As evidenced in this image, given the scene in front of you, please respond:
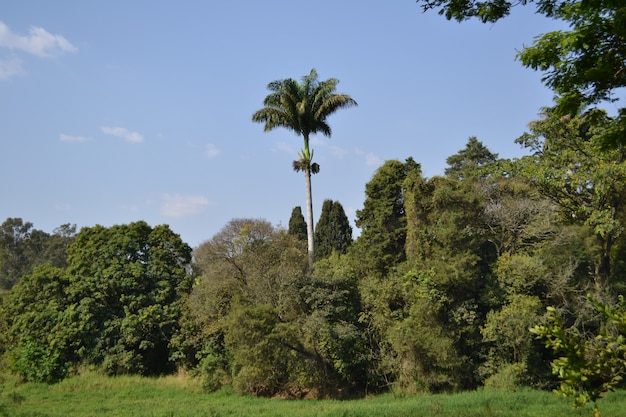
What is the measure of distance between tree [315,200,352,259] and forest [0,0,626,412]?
13639 mm

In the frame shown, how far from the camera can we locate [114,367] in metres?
22.4

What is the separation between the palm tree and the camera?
924 inches

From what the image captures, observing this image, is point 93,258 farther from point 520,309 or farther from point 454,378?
point 520,309

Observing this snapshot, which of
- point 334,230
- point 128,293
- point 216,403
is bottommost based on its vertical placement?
point 216,403

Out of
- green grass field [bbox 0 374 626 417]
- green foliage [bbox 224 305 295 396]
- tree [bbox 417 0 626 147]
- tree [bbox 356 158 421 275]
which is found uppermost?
tree [bbox 356 158 421 275]

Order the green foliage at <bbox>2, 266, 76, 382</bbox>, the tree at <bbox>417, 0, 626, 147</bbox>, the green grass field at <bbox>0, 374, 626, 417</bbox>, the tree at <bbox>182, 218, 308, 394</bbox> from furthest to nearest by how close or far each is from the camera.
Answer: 1. the green foliage at <bbox>2, 266, 76, 382</bbox>
2. the tree at <bbox>182, 218, 308, 394</bbox>
3. the green grass field at <bbox>0, 374, 626, 417</bbox>
4. the tree at <bbox>417, 0, 626, 147</bbox>

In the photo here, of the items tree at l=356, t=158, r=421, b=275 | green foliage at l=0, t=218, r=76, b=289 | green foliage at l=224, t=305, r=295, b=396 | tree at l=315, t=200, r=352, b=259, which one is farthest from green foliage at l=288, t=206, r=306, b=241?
green foliage at l=0, t=218, r=76, b=289

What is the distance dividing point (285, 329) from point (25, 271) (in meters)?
45.1

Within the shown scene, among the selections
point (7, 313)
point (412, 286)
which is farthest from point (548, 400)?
point (7, 313)

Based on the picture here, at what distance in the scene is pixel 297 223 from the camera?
37562 mm

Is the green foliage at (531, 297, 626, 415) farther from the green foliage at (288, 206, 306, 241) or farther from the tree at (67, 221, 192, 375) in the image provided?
the green foliage at (288, 206, 306, 241)

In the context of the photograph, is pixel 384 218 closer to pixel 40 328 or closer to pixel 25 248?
pixel 40 328

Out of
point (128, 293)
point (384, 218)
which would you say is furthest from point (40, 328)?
point (384, 218)

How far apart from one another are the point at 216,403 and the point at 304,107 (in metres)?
13.1
